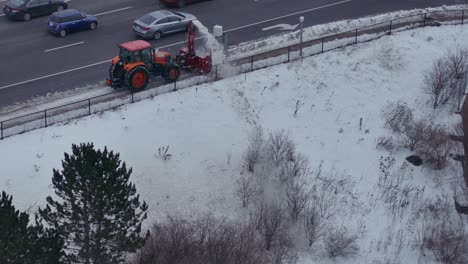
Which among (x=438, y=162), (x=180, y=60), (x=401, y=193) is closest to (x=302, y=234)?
(x=401, y=193)

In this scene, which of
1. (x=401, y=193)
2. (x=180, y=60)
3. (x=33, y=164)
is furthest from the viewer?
(x=180, y=60)

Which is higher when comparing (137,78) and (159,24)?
(159,24)

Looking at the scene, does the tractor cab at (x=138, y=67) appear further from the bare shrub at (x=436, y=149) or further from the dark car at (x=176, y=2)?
the bare shrub at (x=436, y=149)

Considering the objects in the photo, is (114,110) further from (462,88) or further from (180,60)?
(462,88)

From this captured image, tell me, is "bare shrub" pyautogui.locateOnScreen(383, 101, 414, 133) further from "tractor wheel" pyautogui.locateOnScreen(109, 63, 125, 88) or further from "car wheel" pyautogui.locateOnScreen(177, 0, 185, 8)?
"car wheel" pyautogui.locateOnScreen(177, 0, 185, 8)

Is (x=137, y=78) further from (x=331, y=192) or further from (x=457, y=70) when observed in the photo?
(x=457, y=70)

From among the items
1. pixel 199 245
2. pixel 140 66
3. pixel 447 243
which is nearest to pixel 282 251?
pixel 199 245

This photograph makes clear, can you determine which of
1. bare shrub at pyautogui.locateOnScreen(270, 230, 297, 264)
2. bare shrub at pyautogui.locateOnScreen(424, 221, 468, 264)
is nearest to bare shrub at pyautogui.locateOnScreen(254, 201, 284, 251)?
bare shrub at pyautogui.locateOnScreen(270, 230, 297, 264)
